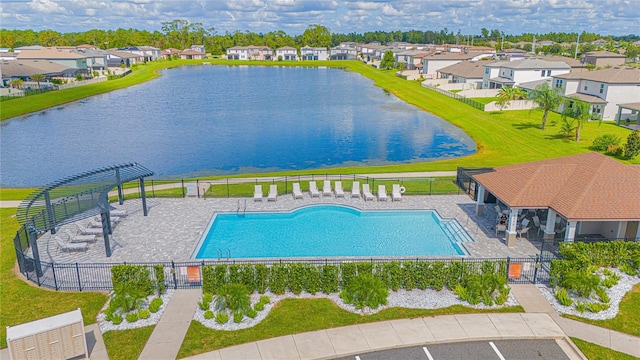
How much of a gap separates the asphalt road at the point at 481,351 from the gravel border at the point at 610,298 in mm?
2429

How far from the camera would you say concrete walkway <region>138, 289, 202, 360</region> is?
15.7 metres

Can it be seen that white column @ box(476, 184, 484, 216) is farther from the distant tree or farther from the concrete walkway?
the distant tree

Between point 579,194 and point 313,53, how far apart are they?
181509 millimetres

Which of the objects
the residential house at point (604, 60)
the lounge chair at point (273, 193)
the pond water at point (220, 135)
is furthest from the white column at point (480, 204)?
the residential house at point (604, 60)

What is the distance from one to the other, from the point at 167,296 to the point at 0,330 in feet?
18.6

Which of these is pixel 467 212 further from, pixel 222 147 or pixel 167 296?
pixel 222 147

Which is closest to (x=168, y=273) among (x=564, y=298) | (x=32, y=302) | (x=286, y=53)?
(x=32, y=302)

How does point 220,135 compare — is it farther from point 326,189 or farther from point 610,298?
point 610,298

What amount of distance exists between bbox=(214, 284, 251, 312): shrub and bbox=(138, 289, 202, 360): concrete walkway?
41.8 inches

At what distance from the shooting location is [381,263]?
1984 centimetres

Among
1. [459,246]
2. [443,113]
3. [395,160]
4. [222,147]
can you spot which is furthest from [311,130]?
[459,246]

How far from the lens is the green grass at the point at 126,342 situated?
15617 millimetres

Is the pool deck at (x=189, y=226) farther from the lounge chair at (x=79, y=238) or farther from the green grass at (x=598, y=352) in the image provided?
the green grass at (x=598, y=352)

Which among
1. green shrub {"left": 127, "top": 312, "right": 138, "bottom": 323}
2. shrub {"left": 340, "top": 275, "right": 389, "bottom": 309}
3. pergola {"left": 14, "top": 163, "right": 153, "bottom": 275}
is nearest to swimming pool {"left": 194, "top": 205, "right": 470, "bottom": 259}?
shrub {"left": 340, "top": 275, "right": 389, "bottom": 309}
